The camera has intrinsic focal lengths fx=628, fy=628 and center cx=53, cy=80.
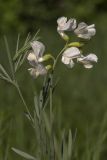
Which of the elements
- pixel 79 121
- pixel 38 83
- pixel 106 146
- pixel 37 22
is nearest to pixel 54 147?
pixel 106 146

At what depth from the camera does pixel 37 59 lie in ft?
3.69

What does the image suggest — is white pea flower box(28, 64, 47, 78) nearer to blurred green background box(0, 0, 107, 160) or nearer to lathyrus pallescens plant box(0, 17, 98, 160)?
lathyrus pallescens plant box(0, 17, 98, 160)

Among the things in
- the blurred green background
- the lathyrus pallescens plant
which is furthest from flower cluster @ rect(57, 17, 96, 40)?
the blurred green background

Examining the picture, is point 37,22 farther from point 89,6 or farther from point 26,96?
point 26,96

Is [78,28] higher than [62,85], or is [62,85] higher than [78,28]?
[78,28]

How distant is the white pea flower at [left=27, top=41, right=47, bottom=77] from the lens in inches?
43.9

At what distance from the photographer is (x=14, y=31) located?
7.20 meters

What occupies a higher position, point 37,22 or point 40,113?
point 40,113

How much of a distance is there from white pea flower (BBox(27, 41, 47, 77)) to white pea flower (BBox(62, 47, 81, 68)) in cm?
4

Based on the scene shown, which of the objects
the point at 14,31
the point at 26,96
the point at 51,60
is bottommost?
the point at 14,31

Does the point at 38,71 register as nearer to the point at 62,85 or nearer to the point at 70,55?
the point at 70,55

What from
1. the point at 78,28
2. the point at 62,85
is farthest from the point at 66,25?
the point at 62,85

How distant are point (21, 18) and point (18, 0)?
48cm

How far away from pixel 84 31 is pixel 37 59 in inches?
4.1
